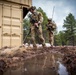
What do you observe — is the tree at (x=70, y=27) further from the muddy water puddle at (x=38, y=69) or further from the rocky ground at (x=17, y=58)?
the muddy water puddle at (x=38, y=69)

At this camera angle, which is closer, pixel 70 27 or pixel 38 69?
pixel 38 69

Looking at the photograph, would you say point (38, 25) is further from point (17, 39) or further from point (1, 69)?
point (1, 69)

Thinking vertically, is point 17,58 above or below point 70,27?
below

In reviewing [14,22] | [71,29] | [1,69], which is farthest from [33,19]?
[71,29]

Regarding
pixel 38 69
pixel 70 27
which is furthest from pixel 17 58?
pixel 70 27

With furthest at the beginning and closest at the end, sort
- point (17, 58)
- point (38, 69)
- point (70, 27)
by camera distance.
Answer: point (70, 27), point (17, 58), point (38, 69)

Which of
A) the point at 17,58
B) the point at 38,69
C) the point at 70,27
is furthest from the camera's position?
the point at 70,27

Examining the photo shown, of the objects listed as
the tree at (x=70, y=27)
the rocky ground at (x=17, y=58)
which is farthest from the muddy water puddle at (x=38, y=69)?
the tree at (x=70, y=27)

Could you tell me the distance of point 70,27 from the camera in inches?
2810

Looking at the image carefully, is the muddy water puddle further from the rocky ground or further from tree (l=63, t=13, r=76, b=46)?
tree (l=63, t=13, r=76, b=46)

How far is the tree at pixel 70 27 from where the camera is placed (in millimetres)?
70312

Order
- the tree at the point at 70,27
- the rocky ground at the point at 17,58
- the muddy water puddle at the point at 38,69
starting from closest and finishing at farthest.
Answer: the muddy water puddle at the point at 38,69 → the rocky ground at the point at 17,58 → the tree at the point at 70,27

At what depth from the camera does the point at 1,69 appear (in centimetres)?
486

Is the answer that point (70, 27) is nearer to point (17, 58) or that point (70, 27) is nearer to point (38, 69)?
point (17, 58)
